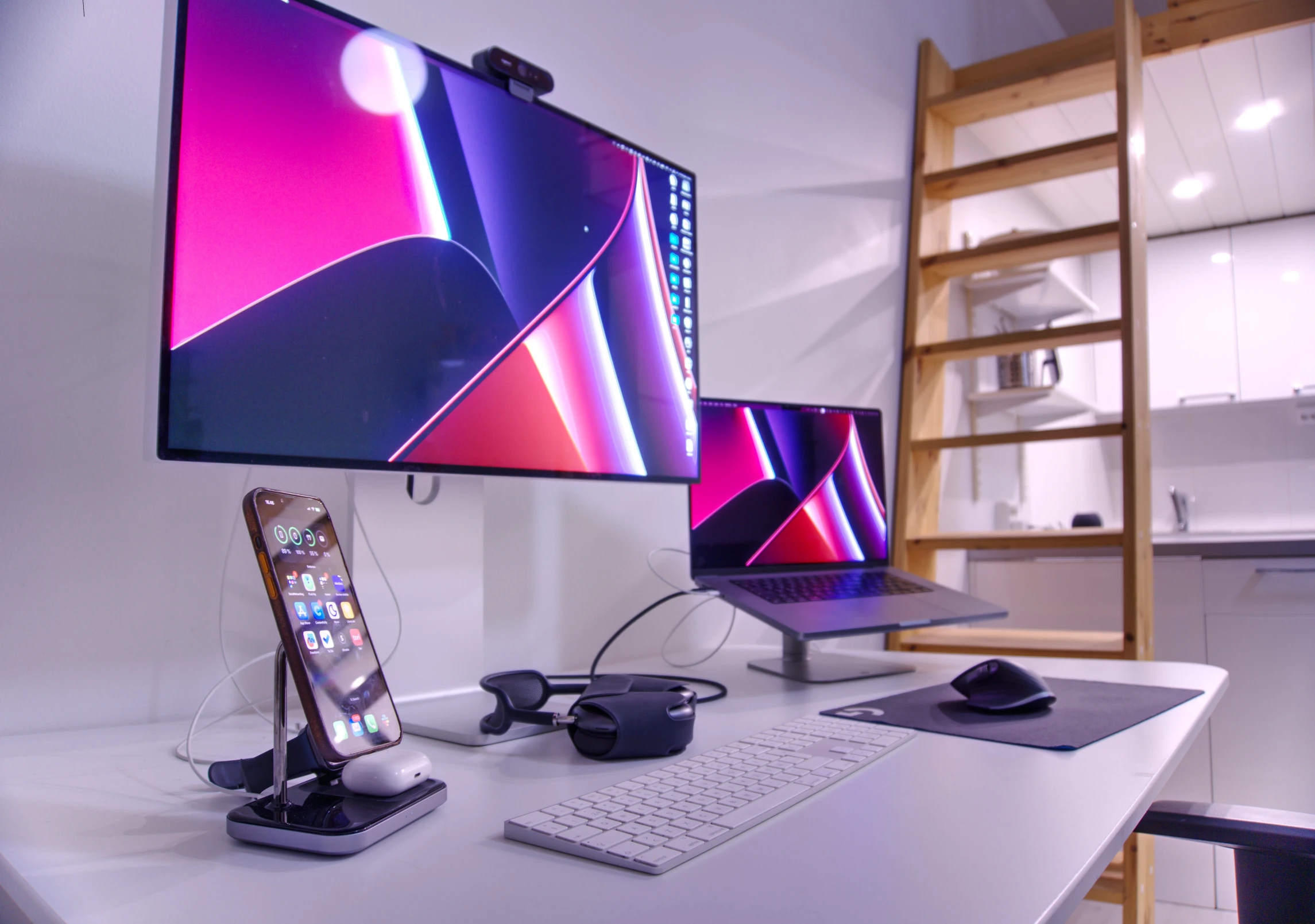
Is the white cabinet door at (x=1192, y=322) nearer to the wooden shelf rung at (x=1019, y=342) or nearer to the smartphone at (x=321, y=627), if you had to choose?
the wooden shelf rung at (x=1019, y=342)

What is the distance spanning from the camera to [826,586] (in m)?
1.23

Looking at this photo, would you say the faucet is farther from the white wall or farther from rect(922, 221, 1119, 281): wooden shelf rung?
the white wall

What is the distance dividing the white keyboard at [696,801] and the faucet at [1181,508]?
150 inches

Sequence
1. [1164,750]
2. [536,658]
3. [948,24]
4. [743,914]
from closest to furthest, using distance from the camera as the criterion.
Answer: [743,914] < [1164,750] < [536,658] < [948,24]

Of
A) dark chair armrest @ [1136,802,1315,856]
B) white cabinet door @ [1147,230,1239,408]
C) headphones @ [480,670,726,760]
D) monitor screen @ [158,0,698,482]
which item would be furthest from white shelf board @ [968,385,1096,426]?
headphones @ [480,670,726,760]

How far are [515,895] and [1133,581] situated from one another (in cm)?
173

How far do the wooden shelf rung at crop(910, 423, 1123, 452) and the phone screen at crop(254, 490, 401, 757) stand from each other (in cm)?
171

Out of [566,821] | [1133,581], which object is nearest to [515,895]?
[566,821]

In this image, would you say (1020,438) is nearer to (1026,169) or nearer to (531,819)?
(1026,169)

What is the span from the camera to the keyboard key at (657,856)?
43 cm

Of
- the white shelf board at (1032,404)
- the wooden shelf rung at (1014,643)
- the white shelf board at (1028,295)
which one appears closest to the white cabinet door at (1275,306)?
the white shelf board at (1032,404)

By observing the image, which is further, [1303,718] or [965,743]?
[1303,718]

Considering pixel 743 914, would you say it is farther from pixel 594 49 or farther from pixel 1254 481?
pixel 1254 481

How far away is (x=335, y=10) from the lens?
711mm
